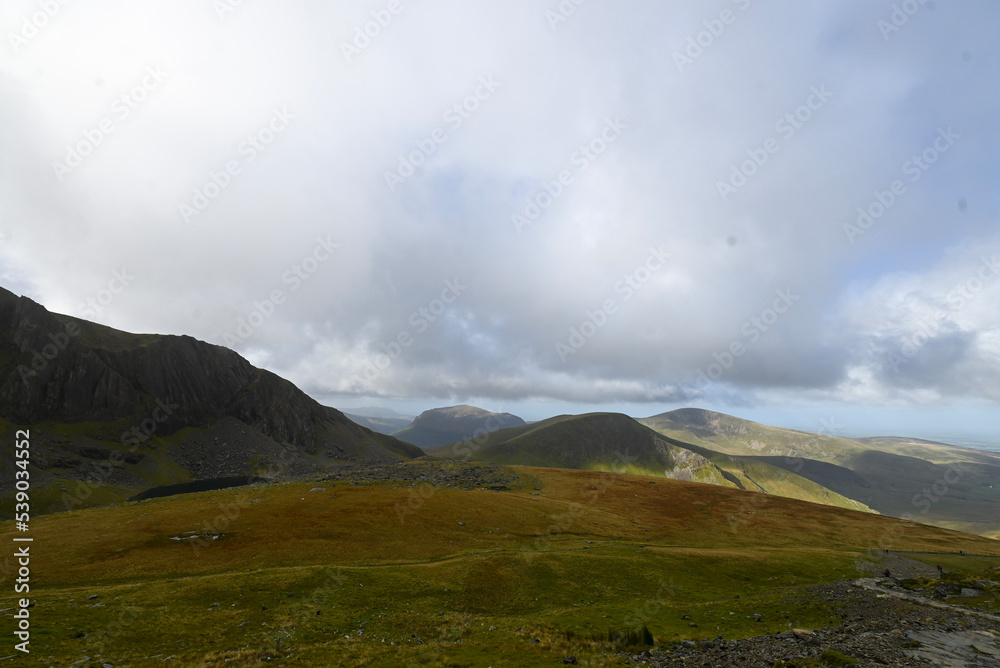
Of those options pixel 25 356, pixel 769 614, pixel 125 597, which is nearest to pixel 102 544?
pixel 125 597

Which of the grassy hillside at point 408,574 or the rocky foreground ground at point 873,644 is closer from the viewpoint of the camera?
the rocky foreground ground at point 873,644

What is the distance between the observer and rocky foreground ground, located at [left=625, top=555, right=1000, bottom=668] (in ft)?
74.9

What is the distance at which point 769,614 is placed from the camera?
34750 mm

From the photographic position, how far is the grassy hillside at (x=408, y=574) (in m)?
26.8

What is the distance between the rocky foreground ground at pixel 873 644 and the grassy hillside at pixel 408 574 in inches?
116

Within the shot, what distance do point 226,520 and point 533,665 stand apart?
2188 inches

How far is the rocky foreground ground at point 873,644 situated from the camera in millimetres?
22828

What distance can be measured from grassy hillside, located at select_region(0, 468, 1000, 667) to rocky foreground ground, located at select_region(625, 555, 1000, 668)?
9.65ft

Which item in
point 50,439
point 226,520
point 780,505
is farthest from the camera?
point 50,439

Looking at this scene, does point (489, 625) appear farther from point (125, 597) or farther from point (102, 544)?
point (102, 544)

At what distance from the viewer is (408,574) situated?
41969 millimetres

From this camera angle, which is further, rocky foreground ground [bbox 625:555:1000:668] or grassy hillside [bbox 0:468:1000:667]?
grassy hillside [bbox 0:468:1000:667]

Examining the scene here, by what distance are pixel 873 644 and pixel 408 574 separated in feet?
119

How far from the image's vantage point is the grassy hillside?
26.8m
